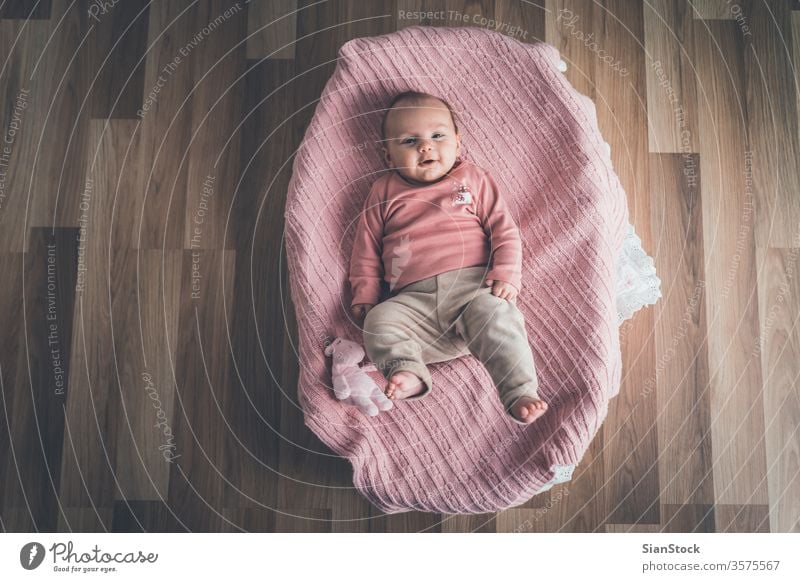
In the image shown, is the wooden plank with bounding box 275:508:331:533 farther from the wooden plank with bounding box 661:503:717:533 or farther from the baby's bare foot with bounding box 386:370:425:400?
the wooden plank with bounding box 661:503:717:533

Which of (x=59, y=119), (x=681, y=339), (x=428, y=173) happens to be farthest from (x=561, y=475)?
(x=59, y=119)

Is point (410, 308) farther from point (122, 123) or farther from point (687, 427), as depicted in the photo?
point (122, 123)

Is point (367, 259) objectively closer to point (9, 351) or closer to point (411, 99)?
point (411, 99)

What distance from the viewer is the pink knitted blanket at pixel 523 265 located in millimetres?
615

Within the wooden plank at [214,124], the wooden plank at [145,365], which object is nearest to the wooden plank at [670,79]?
the wooden plank at [214,124]

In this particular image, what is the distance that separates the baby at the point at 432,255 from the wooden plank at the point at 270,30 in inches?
8.8

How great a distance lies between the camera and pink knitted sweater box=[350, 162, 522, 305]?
63 cm

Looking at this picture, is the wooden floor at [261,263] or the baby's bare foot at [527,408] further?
the wooden floor at [261,263]

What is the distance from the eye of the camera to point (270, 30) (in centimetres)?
77

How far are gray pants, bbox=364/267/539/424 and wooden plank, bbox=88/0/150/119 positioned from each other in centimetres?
45

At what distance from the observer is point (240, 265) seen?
741 millimetres

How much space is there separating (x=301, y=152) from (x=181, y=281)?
8.8 inches

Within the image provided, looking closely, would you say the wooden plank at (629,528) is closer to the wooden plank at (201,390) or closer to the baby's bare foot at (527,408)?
the baby's bare foot at (527,408)

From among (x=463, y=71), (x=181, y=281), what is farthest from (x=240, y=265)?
Answer: (x=463, y=71)
